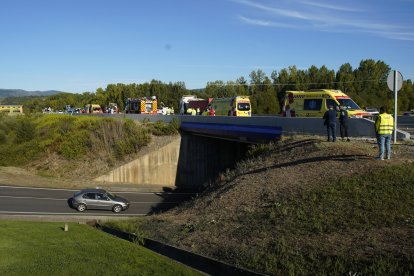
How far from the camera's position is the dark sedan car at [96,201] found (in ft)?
98.3

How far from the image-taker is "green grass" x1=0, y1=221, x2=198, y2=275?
1074cm

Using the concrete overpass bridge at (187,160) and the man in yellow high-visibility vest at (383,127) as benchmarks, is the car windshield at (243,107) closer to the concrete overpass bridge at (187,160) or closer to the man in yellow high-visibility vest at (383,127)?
the concrete overpass bridge at (187,160)

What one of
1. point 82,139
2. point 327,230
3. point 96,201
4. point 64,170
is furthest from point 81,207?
point 327,230

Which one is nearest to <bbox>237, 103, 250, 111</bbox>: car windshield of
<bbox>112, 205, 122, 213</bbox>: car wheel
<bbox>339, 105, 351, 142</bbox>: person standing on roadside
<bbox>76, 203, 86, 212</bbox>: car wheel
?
<bbox>112, 205, 122, 213</bbox>: car wheel

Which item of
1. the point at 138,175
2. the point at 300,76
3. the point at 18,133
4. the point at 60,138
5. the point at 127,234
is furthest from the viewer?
→ the point at 300,76

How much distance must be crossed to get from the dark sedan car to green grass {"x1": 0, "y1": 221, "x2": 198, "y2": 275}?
11.9 metres

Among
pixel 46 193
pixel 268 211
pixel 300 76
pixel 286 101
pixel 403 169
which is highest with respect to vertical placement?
pixel 300 76

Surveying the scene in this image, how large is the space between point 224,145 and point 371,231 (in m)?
35.0

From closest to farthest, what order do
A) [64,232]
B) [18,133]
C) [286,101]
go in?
[64,232] → [286,101] → [18,133]

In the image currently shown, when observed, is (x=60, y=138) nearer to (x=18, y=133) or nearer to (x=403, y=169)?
(x=18, y=133)

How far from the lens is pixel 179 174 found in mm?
43938

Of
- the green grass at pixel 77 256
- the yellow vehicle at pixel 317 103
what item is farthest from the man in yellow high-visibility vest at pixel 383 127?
the yellow vehicle at pixel 317 103

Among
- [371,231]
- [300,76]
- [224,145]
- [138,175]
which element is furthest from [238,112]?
[300,76]

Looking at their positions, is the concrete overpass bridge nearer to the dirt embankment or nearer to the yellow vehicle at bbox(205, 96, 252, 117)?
the dirt embankment
